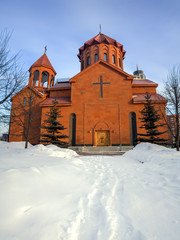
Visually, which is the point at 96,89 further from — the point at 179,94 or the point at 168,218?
the point at 168,218

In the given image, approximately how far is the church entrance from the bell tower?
509 inches

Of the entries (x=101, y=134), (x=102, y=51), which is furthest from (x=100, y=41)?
(x=101, y=134)

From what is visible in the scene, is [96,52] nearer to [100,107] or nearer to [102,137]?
[100,107]

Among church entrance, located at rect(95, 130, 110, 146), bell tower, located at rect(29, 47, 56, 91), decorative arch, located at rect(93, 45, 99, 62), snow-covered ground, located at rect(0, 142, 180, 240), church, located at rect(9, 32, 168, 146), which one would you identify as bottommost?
snow-covered ground, located at rect(0, 142, 180, 240)

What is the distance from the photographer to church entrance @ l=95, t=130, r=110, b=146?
15039 millimetres

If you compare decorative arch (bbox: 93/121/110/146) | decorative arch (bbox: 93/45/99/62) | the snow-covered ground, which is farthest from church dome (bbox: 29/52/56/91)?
the snow-covered ground

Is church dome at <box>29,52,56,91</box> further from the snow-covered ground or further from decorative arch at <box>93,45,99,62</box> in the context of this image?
the snow-covered ground

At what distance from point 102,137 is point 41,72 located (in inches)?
622

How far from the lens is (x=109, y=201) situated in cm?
196

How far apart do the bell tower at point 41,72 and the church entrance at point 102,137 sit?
12917mm

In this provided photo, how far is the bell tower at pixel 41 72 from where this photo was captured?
21875 mm

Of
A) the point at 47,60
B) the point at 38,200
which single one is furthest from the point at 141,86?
the point at 38,200

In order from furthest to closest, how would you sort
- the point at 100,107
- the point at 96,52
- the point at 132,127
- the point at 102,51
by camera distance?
the point at 96,52 → the point at 102,51 → the point at 100,107 → the point at 132,127

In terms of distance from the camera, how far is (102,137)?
1514 cm
